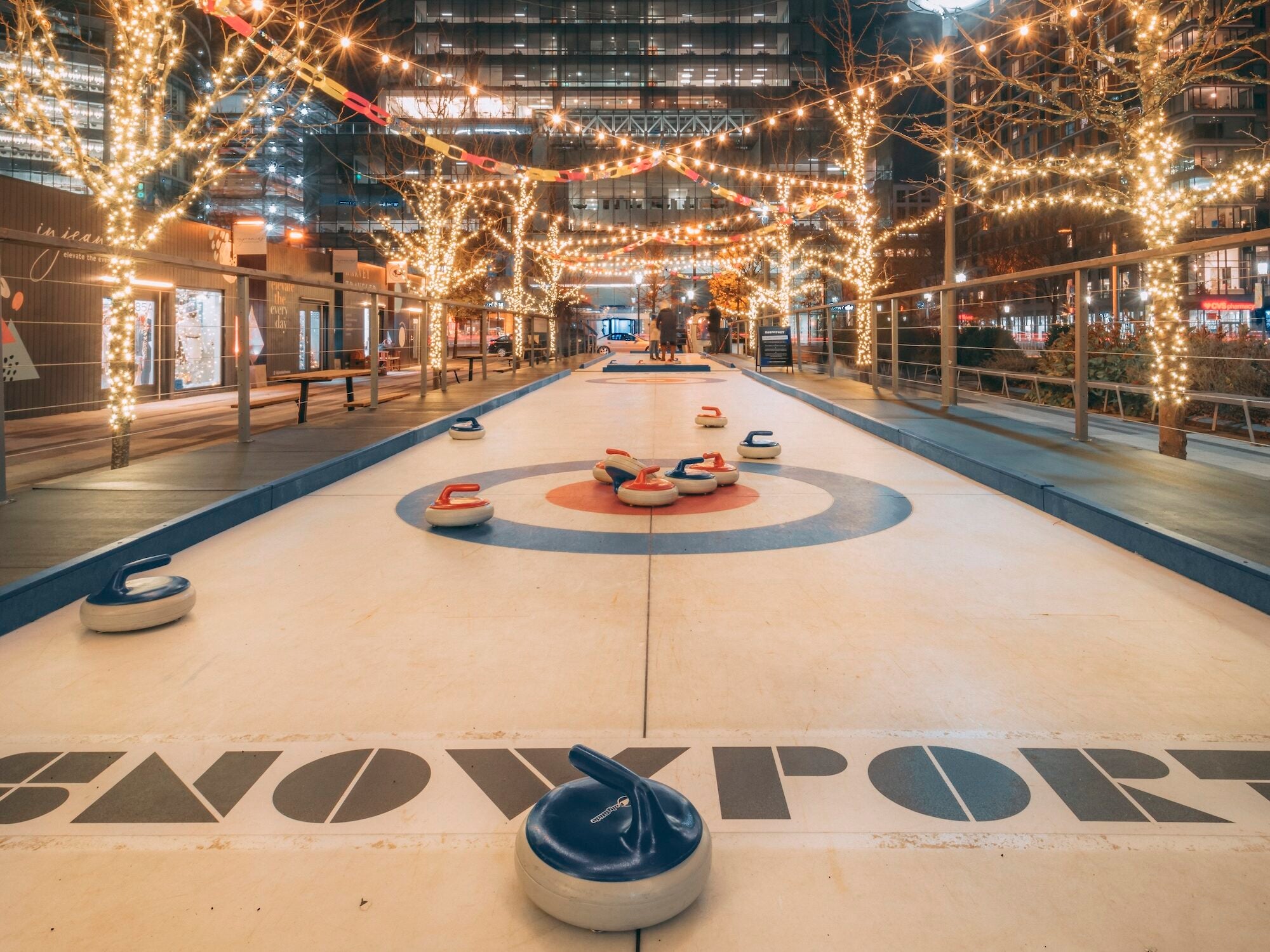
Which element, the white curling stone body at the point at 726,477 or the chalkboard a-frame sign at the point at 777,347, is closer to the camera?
the white curling stone body at the point at 726,477

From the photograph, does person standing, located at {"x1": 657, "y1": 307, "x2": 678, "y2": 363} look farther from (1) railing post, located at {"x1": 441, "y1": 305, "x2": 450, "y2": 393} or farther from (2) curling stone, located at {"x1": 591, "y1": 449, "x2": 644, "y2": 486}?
(2) curling stone, located at {"x1": 591, "y1": 449, "x2": 644, "y2": 486}

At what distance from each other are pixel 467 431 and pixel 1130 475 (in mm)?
6415

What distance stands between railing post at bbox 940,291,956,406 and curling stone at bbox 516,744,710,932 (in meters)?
10.1

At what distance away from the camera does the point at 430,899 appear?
1.77 m

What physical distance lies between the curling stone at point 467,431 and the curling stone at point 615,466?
3426 mm

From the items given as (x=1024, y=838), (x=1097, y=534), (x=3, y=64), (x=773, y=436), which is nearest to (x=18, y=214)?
(x=3, y=64)

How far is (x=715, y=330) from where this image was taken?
41719 millimetres

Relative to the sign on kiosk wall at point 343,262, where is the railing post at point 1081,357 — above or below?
below

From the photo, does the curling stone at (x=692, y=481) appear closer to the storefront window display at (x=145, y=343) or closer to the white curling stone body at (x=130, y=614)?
the white curling stone body at (x=130, y=614)

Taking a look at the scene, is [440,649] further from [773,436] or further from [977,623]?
[773,436]

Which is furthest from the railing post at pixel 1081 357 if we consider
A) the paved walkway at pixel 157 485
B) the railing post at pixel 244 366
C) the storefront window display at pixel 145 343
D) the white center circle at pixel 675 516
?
the storefront window display at pixel 145 343

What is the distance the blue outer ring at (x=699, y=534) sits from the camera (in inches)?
191

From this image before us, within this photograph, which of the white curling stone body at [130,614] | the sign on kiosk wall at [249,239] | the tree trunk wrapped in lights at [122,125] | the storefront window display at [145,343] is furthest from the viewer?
the sign on kiosk wall at [249,239]

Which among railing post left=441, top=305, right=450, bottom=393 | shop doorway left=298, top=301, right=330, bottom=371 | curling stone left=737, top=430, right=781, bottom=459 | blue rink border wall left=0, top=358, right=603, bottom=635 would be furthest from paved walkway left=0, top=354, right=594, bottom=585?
shop doorway left=298, top=301, right=330, bottom=371
